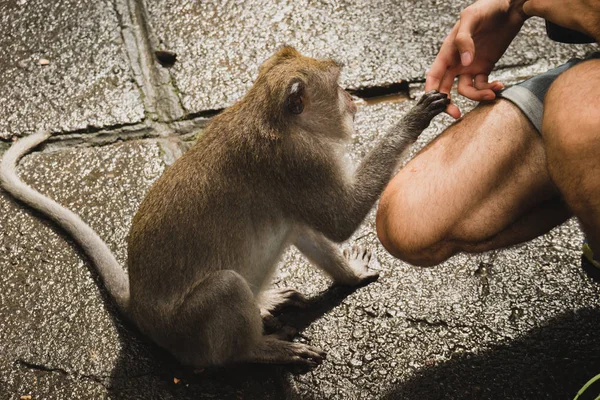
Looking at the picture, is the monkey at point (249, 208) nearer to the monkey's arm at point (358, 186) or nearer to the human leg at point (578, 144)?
the monkey's arm at point (358, 186)

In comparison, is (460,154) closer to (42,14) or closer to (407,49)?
(407,49)

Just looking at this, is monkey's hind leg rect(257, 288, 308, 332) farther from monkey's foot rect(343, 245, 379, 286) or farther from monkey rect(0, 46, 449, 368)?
monkey's foot rect(343, 245, 379, 286)

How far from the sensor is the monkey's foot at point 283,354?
299 cm

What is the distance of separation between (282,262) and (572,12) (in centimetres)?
180

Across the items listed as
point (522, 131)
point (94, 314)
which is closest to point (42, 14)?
Answer: point (94, 314)

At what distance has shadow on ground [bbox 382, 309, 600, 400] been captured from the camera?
2861mm

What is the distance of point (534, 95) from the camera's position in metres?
2.92

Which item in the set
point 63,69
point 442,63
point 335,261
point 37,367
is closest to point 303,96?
point 442,63

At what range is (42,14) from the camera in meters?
4.60

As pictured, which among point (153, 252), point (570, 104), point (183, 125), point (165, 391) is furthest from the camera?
point (183, 125)

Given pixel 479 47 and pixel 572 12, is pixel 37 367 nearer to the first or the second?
pixel 479 47

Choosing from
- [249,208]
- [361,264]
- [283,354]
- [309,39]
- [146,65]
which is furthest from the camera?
[309,39]

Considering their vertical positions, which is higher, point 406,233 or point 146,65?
point 146,65

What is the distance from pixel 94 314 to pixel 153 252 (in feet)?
2.31
